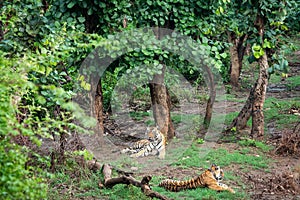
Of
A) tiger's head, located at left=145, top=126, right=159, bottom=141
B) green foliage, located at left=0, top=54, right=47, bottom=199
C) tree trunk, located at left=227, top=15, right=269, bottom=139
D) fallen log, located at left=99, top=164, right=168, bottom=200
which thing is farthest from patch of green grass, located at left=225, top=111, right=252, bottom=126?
green foliage, located at left=0, top=54, right=47, bottom=199

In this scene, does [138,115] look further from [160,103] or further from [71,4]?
[71,4]

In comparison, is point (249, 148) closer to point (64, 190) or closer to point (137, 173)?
point (137, 173)

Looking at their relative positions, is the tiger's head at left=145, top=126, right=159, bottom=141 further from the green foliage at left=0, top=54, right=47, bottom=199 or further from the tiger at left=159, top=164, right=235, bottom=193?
the green foliage at left=0, top=54, right=47, bottom=199

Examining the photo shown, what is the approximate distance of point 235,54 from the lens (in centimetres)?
1494

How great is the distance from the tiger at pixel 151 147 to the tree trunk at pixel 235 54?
6.53 meters

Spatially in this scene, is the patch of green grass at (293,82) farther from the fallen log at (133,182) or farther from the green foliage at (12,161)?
the green foliage at (12,161)

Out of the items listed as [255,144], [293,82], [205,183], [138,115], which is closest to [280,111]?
[255,144]

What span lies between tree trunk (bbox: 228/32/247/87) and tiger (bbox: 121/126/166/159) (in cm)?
653

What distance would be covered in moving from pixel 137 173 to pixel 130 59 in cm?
200

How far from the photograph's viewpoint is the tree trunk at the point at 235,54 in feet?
47.8

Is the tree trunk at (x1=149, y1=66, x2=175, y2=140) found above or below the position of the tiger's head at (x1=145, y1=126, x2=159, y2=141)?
above

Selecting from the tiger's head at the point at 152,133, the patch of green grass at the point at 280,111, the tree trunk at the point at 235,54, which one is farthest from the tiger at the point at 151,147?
the tree trunk at the point at 235,54

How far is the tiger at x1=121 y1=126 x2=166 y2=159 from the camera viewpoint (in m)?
8.59

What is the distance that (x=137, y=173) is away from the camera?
7480mm
